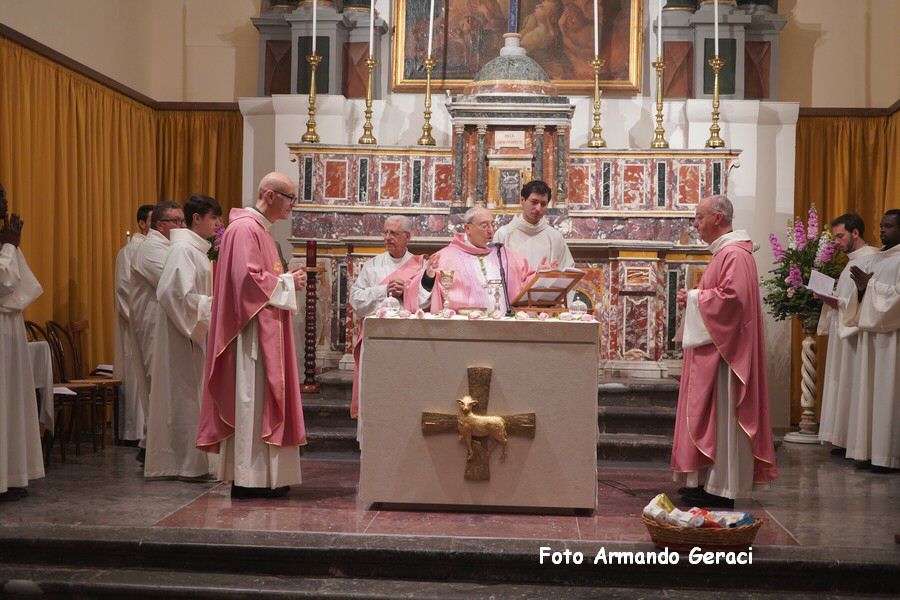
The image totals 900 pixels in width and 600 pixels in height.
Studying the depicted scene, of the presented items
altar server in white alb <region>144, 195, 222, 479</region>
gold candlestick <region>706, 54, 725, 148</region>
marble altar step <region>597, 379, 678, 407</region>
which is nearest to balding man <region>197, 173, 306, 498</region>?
altar server in white alb <region>144, 195, 222, 479</region>

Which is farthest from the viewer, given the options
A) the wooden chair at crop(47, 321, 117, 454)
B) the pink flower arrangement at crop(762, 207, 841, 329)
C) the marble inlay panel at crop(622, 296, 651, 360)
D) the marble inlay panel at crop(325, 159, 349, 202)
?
the marble inlay panel at crop(325, 159, 349, 202)

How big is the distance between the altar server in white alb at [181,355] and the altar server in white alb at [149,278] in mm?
435

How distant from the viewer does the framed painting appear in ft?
35.3

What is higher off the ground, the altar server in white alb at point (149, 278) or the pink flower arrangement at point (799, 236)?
the pink flower arrangement at point (799, 236)

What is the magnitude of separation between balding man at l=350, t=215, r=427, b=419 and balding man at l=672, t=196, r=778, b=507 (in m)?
2.02

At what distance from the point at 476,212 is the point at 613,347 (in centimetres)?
303

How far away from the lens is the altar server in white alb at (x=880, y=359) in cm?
765

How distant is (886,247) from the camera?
795cm

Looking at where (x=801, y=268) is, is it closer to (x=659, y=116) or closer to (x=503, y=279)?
(x=659, y=116)

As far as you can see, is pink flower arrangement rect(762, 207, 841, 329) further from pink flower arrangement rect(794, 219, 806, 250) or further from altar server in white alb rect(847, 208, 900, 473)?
altar server in white alb rect(847, 208, 900, 473)

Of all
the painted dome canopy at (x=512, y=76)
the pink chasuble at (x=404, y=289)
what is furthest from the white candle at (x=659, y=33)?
the pink chasuble at (x=404, y=289)

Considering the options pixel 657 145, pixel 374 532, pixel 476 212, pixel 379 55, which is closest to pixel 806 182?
pixel 657 145

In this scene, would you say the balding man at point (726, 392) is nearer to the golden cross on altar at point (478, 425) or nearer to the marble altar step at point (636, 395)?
the golden cross on altar at point (478, 425)

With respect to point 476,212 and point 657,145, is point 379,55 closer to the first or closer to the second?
point 657,145
